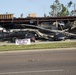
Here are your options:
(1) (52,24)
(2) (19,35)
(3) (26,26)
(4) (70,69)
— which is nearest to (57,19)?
(1) (52,24)

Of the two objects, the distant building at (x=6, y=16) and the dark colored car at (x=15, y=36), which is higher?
the distant building at (x=6, y=16)

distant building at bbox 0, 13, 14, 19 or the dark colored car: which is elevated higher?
distant building at bbox 0, 13, 14, 19

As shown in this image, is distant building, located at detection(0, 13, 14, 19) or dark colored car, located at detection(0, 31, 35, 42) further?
distant building, located at detection(0, 13, 14, 19)

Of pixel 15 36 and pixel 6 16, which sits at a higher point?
pixel 6 16

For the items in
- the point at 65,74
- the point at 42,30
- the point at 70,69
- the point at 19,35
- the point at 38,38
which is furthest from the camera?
the point at 42,30

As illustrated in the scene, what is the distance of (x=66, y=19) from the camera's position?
69312 millimetres

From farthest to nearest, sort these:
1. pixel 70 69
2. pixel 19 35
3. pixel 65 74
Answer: pixel 19 35
pixel 70 69
pixel 65 74

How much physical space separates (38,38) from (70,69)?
40.2 meters

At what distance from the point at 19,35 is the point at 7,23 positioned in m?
22.4

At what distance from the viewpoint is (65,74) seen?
412 inches

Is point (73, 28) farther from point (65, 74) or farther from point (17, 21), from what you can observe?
point (65, 74)

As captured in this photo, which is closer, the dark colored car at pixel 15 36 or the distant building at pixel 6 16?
the dark colored car at pixel 15 36

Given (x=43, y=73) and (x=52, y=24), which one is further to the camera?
(x=52, y=24)

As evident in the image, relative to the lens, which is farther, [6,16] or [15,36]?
[6,16]
